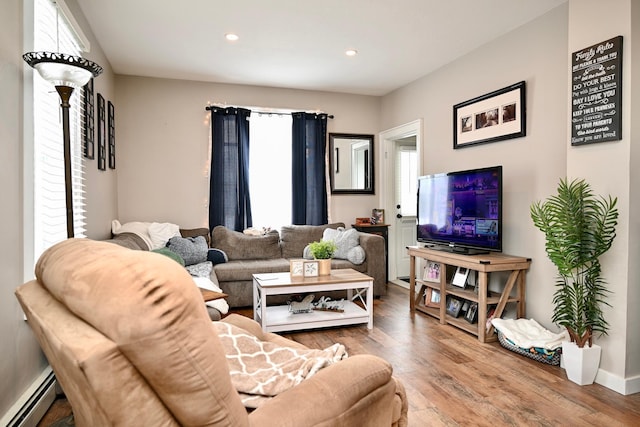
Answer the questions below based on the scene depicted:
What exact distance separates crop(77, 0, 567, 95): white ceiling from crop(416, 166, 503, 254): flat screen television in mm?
1262

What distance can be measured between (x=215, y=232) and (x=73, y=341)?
4.21 m

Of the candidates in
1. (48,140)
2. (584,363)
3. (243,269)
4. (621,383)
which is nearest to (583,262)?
(584,363)

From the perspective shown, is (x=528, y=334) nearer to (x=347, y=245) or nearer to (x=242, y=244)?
(x=347, y=245)

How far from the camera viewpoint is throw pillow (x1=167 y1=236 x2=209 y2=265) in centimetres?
422

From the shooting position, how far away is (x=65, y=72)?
2.01 metres

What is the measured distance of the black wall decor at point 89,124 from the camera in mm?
3152

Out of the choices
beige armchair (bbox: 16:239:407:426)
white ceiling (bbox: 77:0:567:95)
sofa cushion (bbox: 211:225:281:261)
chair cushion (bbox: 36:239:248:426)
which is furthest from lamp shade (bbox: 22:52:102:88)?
sofa cushion (bbox: 211:225:281:261)

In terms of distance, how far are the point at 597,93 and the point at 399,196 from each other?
3441 mm

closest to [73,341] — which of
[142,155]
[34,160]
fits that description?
[34,160]

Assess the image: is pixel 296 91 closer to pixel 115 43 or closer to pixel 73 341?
pixel 115 43

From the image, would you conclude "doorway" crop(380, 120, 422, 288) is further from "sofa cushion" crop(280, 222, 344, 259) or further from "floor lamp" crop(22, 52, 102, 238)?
"floor lamp" crop(22, 52, 102, 238)

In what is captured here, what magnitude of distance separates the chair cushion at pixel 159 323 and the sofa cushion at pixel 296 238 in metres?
4.18

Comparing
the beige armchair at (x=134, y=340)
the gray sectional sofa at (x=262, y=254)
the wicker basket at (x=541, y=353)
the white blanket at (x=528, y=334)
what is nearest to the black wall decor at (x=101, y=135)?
the gray sectional sofa at (x=262, y=254)

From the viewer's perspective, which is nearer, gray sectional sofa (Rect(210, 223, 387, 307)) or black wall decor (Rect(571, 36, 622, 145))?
black wall decor (Rect(571, 36, 622, 145))
